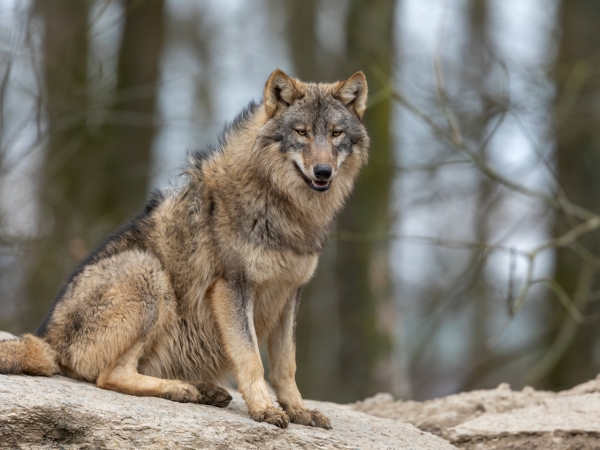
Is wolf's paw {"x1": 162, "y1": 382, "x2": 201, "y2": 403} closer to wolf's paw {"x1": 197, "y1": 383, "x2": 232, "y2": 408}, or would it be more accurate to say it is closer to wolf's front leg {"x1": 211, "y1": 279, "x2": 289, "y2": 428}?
wolf's paw {"x1": 197, "y1": 383, "x2": 232, "y2": 408}

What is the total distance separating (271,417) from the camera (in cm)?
584

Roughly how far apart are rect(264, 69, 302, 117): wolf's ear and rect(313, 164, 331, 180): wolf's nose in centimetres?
79

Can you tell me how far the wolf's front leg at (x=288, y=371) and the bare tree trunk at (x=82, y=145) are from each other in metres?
6.51

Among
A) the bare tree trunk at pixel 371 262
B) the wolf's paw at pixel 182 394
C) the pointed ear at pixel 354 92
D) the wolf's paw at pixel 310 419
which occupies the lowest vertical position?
the wolf's paw at pixel 182 394

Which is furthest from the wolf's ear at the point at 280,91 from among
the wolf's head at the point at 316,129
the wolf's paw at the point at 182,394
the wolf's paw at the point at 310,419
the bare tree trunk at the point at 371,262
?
the bare tree trunk at the point at 371,262

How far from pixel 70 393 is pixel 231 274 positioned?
160 cm

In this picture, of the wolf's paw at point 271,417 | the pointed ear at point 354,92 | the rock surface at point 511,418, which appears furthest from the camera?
the pointed ear at point 354,92

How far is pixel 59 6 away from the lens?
1322 cm

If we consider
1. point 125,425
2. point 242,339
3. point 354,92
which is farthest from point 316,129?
point 125,425

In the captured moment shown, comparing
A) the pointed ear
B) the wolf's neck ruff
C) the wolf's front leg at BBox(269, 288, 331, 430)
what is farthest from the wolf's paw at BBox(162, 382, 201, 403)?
the pointed ear

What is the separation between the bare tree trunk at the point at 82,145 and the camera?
1265 centimetres

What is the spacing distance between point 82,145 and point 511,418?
10.1 metres

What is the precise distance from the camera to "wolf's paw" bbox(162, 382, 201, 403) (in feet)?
20.2

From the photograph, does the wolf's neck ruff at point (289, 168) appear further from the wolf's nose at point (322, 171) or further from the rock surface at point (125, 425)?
the rock surface at point (125, 425)
